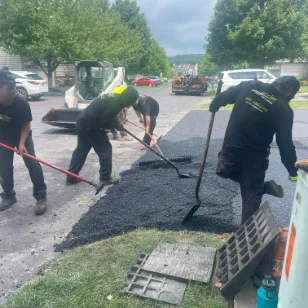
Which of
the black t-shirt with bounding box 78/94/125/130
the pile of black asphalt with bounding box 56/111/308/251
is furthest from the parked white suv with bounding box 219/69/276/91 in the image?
the black t-shirt with bounding box 78/94/125/130

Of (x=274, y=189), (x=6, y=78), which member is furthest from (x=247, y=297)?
(x=6, y=78)

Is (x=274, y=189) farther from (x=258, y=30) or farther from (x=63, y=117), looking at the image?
(x=258, y=30)

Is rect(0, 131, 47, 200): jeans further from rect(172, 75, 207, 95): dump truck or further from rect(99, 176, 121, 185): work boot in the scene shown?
rect(172, 75, 207, 95): dump truck

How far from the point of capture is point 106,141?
5535mm

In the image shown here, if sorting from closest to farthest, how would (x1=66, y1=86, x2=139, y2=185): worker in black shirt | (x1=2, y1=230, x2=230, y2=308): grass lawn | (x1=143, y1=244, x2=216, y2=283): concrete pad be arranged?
(x1=2, y1=230, x2=230, y2=308): grass lawn < (x1=143, y1=244, x2=216, y2=283): concrete pad < (x1=66, y1=86, x2=139, y2=185): worker in black shirt

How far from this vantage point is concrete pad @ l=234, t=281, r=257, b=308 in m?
2.61

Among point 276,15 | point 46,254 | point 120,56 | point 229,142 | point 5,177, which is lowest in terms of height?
point 46,254

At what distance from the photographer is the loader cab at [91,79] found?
10.5m

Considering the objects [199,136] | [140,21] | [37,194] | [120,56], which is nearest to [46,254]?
[37,194]

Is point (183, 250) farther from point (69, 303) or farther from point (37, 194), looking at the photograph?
point (37, 194)

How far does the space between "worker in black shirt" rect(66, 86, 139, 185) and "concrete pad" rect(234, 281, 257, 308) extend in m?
3.12

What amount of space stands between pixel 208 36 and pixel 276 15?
515cm

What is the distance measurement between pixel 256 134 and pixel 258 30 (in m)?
23.2

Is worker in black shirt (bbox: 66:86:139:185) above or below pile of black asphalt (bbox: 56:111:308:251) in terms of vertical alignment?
above
